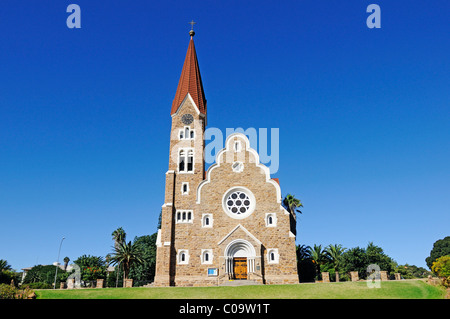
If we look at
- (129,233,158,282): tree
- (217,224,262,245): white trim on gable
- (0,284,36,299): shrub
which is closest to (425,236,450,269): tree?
(129,233,158,282): tree

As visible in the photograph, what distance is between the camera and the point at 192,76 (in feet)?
147

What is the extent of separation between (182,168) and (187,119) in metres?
5.82

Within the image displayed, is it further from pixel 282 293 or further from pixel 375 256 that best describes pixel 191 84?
pixel 375 256

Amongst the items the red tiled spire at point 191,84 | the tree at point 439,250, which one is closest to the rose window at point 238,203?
the red tiled spire at point 191,84

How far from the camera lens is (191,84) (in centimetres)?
4375

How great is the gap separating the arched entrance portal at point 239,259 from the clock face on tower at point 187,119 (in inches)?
583

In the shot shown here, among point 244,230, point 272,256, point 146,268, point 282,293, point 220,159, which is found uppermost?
point 220,159

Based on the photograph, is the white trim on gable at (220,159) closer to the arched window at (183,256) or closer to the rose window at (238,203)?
the rose window at (238,203)

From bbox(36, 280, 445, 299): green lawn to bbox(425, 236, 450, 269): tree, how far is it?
74.5 meters

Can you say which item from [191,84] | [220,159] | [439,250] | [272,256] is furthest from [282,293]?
[439,250]

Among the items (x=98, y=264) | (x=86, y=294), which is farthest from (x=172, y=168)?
(x=98, y=264)

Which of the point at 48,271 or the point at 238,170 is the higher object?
the point at 238,170
